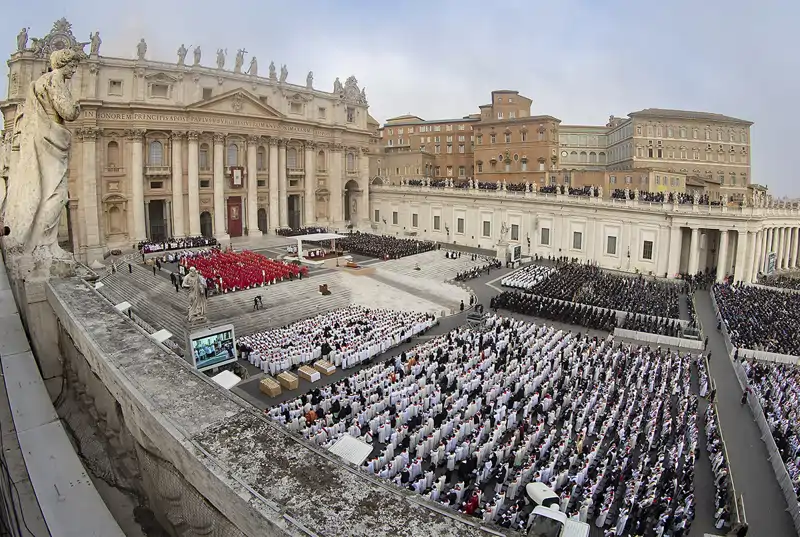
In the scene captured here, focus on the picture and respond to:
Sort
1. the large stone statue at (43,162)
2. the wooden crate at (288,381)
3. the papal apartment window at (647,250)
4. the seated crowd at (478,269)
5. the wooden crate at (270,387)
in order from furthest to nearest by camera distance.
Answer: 1. the papal apartment window at (647,250)
2. the seated crowd at (478,269)
3. the wooden crate at (288,381)
4. the wooden crate at (270,387)
5. the large stone statue at (43,162)

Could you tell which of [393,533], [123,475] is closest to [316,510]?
[393,533]

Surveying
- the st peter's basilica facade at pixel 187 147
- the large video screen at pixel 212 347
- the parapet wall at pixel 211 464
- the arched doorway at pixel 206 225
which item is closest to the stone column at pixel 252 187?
the st peter's basilica facade at pixel 187 147

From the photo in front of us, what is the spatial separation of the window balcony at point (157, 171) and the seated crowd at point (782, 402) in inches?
1893

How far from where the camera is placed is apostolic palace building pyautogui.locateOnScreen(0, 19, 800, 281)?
45000 mm

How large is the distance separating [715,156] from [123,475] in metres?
81.4

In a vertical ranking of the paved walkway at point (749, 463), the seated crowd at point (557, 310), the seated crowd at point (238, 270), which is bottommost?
the paved walkway at point (749, 463)

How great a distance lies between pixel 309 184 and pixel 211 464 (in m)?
59.2

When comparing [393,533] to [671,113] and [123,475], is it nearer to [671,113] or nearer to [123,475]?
[123,475]

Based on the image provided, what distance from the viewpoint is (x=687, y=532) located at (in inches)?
538

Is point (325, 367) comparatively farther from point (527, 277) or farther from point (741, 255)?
point (741, 255)

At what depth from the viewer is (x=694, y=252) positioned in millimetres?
43906

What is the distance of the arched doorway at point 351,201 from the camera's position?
6831cm

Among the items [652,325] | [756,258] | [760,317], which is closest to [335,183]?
[652,325]

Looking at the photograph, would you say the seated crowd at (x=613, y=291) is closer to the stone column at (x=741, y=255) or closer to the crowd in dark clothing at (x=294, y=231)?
the stone column at (x=741, y=255)
